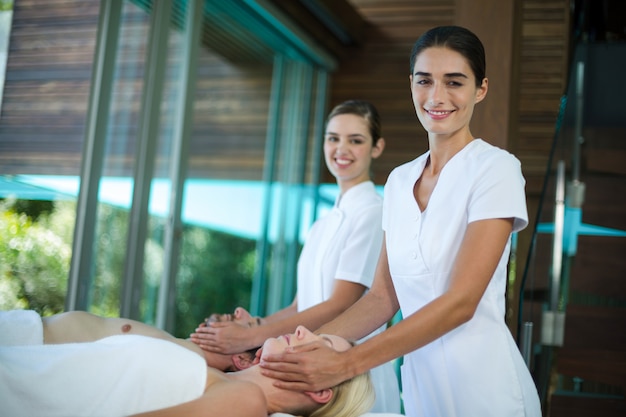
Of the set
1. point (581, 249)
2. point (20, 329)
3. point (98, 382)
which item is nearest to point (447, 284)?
point (98, 382)

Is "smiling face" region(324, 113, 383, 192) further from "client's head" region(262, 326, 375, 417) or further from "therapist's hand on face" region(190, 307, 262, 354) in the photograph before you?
"client's head" region(262, 326, 375, 417)

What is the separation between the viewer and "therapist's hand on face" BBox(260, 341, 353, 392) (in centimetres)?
179

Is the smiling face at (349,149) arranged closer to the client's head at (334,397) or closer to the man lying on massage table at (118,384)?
the client's head at (334,397)

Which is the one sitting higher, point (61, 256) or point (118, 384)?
point (61, 256)

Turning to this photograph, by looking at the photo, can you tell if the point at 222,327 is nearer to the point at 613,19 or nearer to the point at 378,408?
the point at 378,408

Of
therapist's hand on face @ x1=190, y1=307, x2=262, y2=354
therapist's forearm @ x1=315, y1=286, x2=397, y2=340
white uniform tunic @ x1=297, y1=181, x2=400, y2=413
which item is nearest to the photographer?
therapist's forearm @ x1=315, y1=286, x2=397, y2=340

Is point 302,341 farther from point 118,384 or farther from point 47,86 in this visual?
point 47,86

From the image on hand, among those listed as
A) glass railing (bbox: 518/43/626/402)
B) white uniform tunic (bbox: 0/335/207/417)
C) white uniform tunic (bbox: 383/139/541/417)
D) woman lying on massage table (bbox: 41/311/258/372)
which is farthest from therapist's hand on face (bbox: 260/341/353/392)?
glass railing (bbox: 518/43/626/402)

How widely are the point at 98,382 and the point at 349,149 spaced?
1.46 meters

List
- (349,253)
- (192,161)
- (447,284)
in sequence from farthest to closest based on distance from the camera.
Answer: (192,161), (349,253), (447,284)

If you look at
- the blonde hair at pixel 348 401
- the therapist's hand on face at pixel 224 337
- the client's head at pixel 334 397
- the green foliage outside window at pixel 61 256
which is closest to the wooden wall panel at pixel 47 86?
the green foliage outside window at pixel 61 256

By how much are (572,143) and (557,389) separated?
1.47m

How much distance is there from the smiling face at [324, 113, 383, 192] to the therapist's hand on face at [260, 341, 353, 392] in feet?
4.00

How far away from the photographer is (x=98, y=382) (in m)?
1.79
